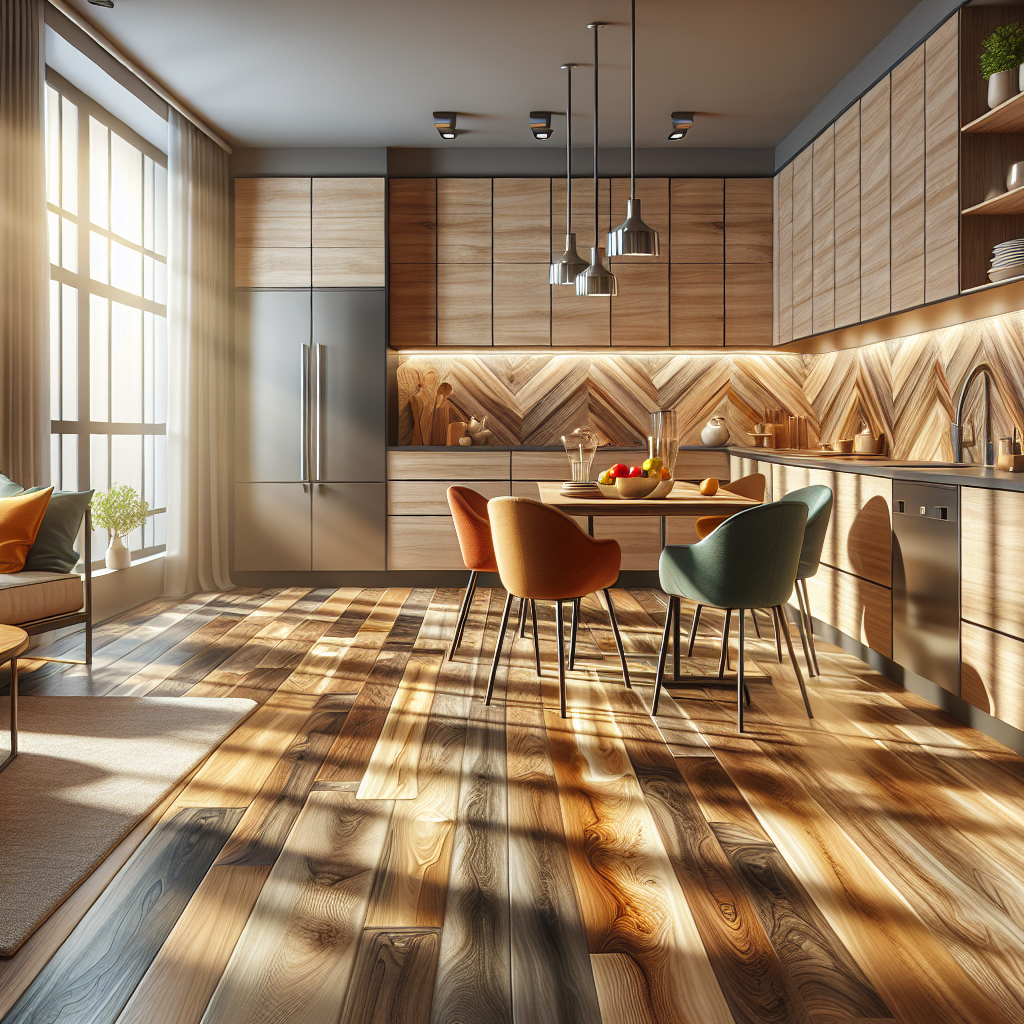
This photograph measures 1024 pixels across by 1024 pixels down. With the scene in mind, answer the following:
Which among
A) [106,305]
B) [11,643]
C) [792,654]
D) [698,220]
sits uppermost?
[698,220]

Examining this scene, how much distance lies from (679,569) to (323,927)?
6.34ft

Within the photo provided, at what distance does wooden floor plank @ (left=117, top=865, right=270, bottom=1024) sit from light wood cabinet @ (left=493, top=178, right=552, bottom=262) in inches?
197

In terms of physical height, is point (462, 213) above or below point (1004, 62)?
above

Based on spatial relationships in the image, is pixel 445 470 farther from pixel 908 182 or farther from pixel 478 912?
pixel 478 912

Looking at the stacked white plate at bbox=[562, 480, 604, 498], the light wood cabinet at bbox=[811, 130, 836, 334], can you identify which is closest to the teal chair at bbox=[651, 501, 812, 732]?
the stacked white plate at bbox=[562, 480, 604, 498]

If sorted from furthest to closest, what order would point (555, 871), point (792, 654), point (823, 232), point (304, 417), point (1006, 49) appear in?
point (304, 417) < point (823, 232) < point (1006, 49) < point (792, 654) < point (555, 871)

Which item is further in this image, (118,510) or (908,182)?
(118,510)

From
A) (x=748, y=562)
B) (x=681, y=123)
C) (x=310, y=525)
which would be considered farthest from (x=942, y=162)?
(x=310, y=525)

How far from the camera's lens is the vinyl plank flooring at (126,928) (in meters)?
1.52

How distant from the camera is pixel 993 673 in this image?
2.83 m

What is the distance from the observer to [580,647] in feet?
13.9

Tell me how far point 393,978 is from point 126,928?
0.59m

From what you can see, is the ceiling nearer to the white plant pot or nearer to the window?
the window

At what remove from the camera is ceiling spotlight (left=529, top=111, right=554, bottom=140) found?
212 inches
